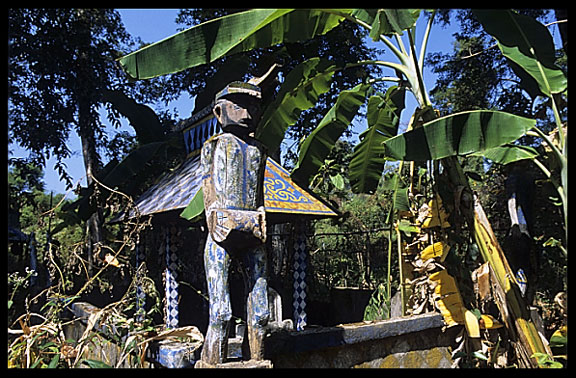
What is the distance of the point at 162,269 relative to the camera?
23.6 feet

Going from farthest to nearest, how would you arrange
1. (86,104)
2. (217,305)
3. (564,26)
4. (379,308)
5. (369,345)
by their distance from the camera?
(86,104) → (379,308) → (369,345) → (217,305) → (564,26)

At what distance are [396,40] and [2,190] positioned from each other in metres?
3.29

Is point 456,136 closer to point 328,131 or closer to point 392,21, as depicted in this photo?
point 392,21

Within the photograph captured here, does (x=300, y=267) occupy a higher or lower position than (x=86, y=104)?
lower

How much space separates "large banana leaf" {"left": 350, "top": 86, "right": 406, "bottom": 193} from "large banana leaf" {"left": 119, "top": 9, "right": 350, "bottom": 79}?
1300 mm

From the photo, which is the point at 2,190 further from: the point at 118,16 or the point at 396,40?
the point at 118,16

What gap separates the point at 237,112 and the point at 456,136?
58.0 inches

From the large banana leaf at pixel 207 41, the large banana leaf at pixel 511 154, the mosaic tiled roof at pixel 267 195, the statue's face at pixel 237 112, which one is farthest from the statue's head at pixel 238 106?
the mosaic tiled roof at pixel 267 195

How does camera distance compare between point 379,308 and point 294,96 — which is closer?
point 294,96

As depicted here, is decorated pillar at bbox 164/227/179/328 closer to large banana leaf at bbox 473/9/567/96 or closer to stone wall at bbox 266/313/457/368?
stone wall at bbox 266/313/457/368

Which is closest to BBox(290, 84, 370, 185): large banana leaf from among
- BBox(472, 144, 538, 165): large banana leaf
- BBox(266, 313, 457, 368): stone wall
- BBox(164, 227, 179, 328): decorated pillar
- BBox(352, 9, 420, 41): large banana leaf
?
BBox(352, 9, 420, 41): large banana leaf

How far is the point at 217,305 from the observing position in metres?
3.17

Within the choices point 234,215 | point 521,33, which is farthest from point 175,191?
point 521,33
